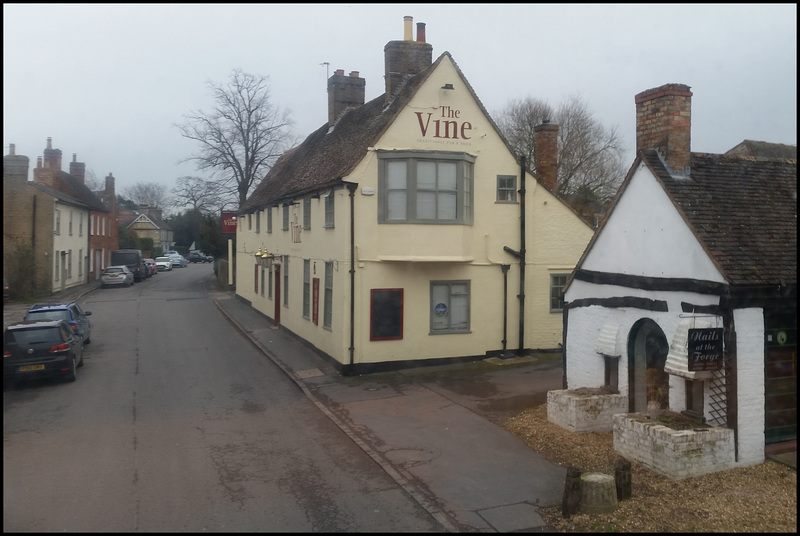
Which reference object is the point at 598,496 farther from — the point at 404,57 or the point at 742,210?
the point at 404,57

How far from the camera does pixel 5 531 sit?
7898mm

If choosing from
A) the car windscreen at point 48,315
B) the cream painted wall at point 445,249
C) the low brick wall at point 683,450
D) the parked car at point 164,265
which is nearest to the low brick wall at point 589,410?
the low brick wall at point 683,450

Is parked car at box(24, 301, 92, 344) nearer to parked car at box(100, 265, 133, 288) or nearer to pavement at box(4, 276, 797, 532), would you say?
pavement at box(4, 276, 797, 532)

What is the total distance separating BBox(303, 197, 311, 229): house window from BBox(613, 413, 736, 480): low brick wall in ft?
47.0

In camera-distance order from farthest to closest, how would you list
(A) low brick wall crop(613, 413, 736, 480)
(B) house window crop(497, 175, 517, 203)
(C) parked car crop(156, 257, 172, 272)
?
1. (C) parked car crop(156, 257, 172, 272)
2. (B) house window crop(497, 175, 517, 203)
3. (A) low brick wall crop(613, 413, 736, 480)

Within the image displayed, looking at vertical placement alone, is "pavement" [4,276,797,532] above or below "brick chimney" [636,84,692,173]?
below

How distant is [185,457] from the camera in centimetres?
1106

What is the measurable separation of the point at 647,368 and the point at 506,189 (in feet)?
29.6

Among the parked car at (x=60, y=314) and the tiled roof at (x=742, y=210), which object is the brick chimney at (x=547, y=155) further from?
the parked car at (x=60, y=314)

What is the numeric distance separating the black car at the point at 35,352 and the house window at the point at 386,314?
25.9ft

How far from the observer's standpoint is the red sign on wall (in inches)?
1636

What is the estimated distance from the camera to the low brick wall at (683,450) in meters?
9.30

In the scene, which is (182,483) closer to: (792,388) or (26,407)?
(26,407)

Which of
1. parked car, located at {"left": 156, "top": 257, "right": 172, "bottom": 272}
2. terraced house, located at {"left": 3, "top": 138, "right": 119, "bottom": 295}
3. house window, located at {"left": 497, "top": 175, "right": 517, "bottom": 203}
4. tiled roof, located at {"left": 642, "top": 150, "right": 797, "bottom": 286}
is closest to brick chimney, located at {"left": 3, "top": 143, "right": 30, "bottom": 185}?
terraced house, located at {"left": 3, "top": 138, "right": 119, "bottom": 295}
